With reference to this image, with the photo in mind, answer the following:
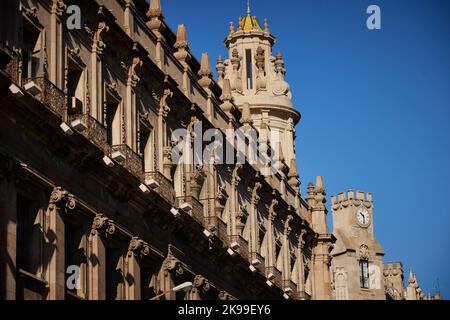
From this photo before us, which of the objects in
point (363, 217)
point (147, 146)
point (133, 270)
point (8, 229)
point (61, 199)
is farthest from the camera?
point (363, 217)

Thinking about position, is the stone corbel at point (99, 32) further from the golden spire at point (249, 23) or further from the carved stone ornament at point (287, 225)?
the golden spire at point (249, 23)

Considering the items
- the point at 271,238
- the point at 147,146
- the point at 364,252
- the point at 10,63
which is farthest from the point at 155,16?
the point at 364,252

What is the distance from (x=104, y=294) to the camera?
3947 centimetres

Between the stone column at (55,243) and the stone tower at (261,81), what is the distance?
35761mm

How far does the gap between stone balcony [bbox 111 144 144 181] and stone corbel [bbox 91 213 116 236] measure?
80.9 inches

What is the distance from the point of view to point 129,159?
137ft

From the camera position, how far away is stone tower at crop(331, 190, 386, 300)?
110m

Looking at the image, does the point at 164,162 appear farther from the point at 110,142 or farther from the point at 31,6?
the point at 31,6

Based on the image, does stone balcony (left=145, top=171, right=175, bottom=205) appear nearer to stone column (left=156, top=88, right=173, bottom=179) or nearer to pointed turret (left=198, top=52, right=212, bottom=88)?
stone column (left=156, top=88, right=173, bottom=179)

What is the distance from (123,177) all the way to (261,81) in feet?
115

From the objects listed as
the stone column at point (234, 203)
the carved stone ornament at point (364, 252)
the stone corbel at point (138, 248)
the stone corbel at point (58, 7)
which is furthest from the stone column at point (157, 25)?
the carved stone ornament at point (364, 252)

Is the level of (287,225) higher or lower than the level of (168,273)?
higher

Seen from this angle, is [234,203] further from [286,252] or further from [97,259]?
[97,259]
